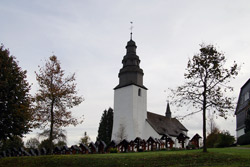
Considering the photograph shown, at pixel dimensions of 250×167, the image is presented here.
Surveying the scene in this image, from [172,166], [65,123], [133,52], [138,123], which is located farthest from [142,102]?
[172,166]

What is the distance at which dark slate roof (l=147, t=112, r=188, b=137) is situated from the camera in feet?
156

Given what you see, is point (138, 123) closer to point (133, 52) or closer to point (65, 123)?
point (133, 52)

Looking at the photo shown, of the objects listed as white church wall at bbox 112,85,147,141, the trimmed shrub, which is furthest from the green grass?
white church wall at bbox 112,85,147,141

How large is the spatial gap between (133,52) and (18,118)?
2862 centimetres

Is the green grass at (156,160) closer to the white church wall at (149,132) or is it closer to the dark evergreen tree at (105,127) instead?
the white church wall at (149,132)

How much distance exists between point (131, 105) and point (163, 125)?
9945 mm

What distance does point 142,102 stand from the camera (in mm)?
48156

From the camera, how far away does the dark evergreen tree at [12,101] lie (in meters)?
23.5

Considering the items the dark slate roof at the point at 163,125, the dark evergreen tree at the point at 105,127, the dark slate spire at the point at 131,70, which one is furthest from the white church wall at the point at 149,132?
the dark evergreen tree at the point at 105,127

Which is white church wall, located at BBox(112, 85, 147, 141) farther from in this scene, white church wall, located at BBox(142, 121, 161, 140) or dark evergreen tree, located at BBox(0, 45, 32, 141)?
dark evergreen tree, located at BBox(0, 45, 32, 141)

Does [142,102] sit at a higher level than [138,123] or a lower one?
higher

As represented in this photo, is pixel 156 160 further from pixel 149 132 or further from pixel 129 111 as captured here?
pixel 149 132

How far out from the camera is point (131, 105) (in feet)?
151

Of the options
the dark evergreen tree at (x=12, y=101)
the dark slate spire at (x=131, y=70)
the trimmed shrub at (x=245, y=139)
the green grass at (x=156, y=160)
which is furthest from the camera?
the dark slate spire at (x=131, y=70)
